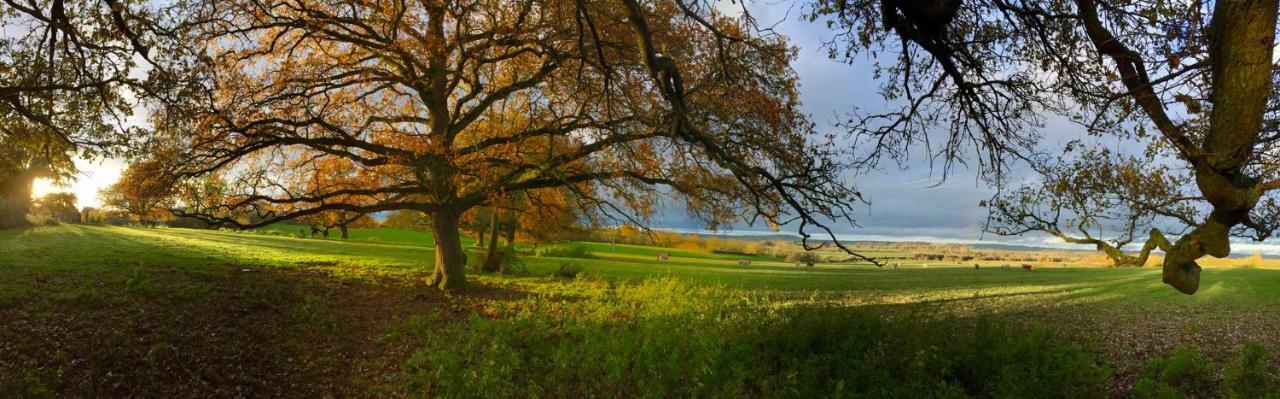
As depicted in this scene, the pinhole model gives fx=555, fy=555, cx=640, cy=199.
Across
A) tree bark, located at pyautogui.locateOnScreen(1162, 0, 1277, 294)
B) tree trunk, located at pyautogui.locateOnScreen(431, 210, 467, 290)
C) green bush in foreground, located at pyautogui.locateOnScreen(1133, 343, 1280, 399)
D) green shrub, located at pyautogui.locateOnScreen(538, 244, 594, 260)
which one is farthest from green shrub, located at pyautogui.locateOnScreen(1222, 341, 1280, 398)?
green shrub, located at pyautogui.locateOnScreen(538, 244, 594, 260)

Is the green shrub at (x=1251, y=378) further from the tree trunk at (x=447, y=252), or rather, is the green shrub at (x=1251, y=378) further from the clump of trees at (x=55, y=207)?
the clump of trees at (x=55, y=207)

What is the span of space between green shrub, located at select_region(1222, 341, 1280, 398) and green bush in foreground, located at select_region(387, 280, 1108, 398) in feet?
3.91

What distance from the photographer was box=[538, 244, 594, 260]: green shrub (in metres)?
35.2

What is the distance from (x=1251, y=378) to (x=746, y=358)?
5.10 metres

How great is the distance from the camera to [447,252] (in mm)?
15539

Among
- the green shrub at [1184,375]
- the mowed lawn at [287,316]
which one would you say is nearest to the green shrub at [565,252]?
the mowed lawn at [287,316]

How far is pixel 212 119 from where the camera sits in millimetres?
12008

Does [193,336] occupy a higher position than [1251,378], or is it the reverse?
[1251,378]

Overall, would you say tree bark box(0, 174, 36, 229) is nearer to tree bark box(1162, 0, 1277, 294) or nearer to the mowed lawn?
the mowed lawn

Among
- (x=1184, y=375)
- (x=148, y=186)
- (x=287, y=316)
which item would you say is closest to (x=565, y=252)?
(x=148, y=186)

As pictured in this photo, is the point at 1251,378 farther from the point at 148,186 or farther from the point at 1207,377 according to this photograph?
the point at 148,186

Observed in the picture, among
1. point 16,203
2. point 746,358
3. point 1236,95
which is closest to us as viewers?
point 1236,95

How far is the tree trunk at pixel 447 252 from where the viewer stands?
606 inches

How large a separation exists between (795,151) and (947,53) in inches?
180
